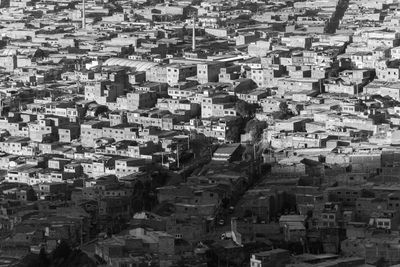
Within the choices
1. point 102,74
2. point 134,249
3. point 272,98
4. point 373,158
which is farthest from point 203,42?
point 134,249

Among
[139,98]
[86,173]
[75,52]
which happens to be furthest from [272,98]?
[75,52]

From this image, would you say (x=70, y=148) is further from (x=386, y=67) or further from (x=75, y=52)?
(x=75, y=52)

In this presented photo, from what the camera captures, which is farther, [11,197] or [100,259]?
[11,197]

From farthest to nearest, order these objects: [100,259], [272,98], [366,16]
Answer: [366,16] < [272,98] < [100,259]

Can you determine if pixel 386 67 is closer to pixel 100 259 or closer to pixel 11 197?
pixel 11 197

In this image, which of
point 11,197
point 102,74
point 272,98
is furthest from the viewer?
point 102,74

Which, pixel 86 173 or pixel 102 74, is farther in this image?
pixel 102 74
